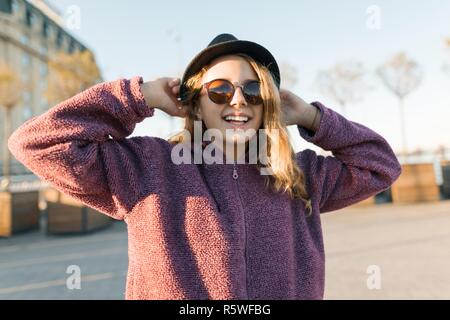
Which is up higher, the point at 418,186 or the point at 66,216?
the point at 418,186

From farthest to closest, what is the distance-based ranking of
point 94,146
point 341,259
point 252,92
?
point 341,259, point 252,92, point 94,146

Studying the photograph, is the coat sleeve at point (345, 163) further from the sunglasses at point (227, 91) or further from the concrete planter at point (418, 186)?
the concrete planter at point (418, 186)

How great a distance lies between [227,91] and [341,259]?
145 inches

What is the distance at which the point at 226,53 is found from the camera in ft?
4.03

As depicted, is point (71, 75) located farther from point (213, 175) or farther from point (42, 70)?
point (42, 70)

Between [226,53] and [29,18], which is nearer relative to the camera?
[226,53]


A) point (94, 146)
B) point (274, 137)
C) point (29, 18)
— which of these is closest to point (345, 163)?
point (274, 137)

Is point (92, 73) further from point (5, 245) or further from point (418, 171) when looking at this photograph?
point (418, 171)

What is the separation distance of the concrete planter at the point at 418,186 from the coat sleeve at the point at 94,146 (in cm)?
879

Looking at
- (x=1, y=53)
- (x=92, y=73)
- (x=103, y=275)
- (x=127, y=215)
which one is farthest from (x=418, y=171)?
(x=1, y=53)

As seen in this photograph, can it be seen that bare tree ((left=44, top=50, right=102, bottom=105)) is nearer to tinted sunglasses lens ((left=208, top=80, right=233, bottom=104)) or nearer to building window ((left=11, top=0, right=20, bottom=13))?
tinted sunglasses lens ((left=208, top=80, right=233, bottom=104))

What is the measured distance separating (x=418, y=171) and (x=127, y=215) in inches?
361

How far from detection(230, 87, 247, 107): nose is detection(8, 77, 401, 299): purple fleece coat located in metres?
0.24

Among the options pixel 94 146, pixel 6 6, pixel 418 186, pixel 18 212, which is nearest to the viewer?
pixel 94 146
